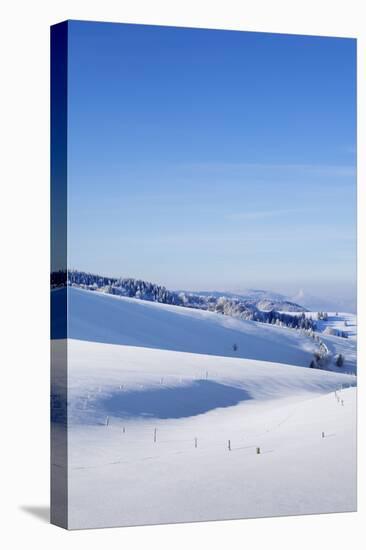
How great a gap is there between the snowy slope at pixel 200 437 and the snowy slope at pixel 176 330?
121 mm

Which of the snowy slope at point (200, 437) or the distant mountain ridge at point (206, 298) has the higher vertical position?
the distant mountain ridge at point (206, 298)

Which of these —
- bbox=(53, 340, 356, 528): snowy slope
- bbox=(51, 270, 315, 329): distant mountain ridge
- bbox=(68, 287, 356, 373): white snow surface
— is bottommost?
bbox=(53, 340, 356, 528): snowy slope

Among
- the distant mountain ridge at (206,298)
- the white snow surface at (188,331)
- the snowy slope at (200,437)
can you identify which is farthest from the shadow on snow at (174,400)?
the distant mountain ridge at (206,298)

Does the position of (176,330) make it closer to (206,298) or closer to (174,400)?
(206,298)

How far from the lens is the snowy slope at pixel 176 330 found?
54.4ft

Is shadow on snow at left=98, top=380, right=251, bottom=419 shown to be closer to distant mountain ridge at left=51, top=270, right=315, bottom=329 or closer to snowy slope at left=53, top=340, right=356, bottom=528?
snowy slope at left=53, top=340, right=356, bottom=528

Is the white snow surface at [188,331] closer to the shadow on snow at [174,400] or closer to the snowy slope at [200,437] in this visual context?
the snowy slope at [200,437]

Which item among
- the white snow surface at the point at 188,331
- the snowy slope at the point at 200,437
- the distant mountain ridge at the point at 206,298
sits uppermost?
the distant mountain ridge at the point at 206,298

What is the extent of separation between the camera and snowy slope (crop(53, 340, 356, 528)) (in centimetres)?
1642

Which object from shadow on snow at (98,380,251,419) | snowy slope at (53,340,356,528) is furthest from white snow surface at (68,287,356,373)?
shadow on snow at (98,380,251,419)

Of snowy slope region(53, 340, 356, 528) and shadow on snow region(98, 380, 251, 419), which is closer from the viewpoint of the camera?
snowy slope region(53, 340, 356, 528)

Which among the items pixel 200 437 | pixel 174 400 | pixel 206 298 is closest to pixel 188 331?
pixel 206 298

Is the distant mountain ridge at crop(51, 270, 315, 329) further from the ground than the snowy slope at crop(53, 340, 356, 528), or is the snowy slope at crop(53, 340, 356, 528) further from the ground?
the distant mountain ridge at crop(51, 270, 315, 329)

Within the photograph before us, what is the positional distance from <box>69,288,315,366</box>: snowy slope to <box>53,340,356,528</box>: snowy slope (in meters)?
0.12
